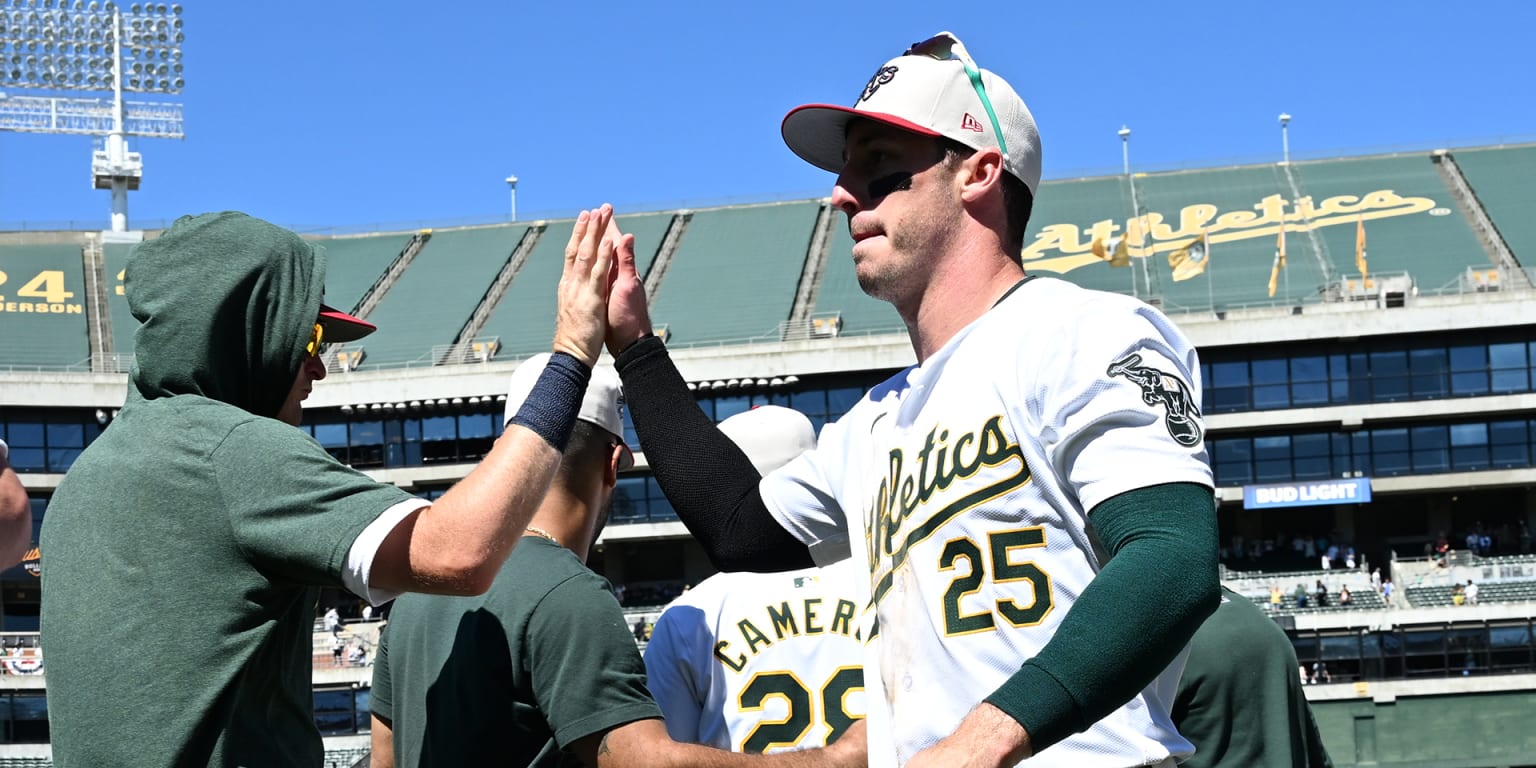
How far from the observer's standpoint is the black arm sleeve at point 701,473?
3717mm

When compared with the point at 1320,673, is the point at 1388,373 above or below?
above

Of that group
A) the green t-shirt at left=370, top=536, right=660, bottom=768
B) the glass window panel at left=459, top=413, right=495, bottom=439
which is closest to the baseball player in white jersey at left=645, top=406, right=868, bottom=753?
the green t-shirt at left=370, top=536, right=660, bottom=768

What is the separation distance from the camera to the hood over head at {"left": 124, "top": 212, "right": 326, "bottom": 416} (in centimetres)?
344

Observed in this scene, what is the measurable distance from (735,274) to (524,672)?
53106mm

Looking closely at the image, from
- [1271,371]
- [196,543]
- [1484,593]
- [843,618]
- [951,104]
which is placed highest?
[951,104]

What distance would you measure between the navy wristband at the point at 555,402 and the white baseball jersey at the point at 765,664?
1836mm

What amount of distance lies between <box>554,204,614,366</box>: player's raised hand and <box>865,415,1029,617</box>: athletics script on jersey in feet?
2.78

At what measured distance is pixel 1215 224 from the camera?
56250mm

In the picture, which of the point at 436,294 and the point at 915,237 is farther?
the point at 436,294

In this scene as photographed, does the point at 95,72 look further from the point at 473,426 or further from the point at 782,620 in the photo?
the point at 782,620

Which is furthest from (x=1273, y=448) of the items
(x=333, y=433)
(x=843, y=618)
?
(x=843, y=618)

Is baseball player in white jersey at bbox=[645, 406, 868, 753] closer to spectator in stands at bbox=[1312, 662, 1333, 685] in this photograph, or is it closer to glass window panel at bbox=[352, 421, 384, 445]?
spectator in stands at bbox=[1312, 662, 1333, 685]

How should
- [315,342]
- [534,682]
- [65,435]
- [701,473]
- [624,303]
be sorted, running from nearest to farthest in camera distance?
[315,342]
[701,473]
[624,303]
[534,682]
[65,435]

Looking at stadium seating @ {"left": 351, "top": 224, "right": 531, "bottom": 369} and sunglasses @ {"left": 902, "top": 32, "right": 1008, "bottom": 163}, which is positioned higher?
stadium seating @ {"left": 351, "top": 224, "right": 531, "bottom": 369}
